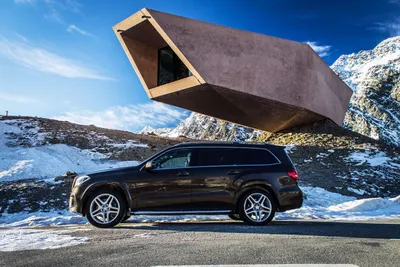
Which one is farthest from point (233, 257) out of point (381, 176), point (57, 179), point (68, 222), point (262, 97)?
point (262, 97)

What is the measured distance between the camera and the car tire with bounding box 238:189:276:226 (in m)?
7.08

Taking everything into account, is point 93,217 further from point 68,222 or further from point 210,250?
point 210,250

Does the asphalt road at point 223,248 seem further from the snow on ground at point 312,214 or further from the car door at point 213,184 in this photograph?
the snow on ground at point 312,214

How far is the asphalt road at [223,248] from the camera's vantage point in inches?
165

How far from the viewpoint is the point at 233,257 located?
169 inches

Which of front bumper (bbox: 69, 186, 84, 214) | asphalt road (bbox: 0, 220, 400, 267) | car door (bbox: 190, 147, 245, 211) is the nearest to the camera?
asphalt road (bbox: 0, 220, 400, 267)

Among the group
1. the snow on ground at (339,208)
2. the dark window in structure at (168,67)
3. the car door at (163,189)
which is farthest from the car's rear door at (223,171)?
the dark window in structure at (168,67)

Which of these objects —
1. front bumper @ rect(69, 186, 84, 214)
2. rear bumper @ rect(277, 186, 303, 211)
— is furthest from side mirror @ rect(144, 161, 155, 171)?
rear bumper @ rect(277, 186, 303, 211)

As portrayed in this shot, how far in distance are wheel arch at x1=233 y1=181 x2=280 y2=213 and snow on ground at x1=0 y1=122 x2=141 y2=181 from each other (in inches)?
348

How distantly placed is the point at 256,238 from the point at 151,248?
5.55 feet

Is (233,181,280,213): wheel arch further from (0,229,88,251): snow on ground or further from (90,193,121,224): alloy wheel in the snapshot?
(0,229,88,251): snow on ground

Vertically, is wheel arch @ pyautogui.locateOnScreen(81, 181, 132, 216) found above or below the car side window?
below

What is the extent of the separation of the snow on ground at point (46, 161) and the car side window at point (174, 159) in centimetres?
790

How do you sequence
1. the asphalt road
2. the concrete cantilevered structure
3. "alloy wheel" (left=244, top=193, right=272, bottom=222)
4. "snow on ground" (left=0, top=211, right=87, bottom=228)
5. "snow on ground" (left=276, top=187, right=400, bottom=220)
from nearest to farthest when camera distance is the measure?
the asphalt road, "alloy wheel" (left=244, top=193, right=272, bottom=222), "snow on ground" (left=0, top=211, right=87, bottom=228), "snow on ground" (left=276, top=187, right=400, bottom=220), the concrete cantilevered structure
